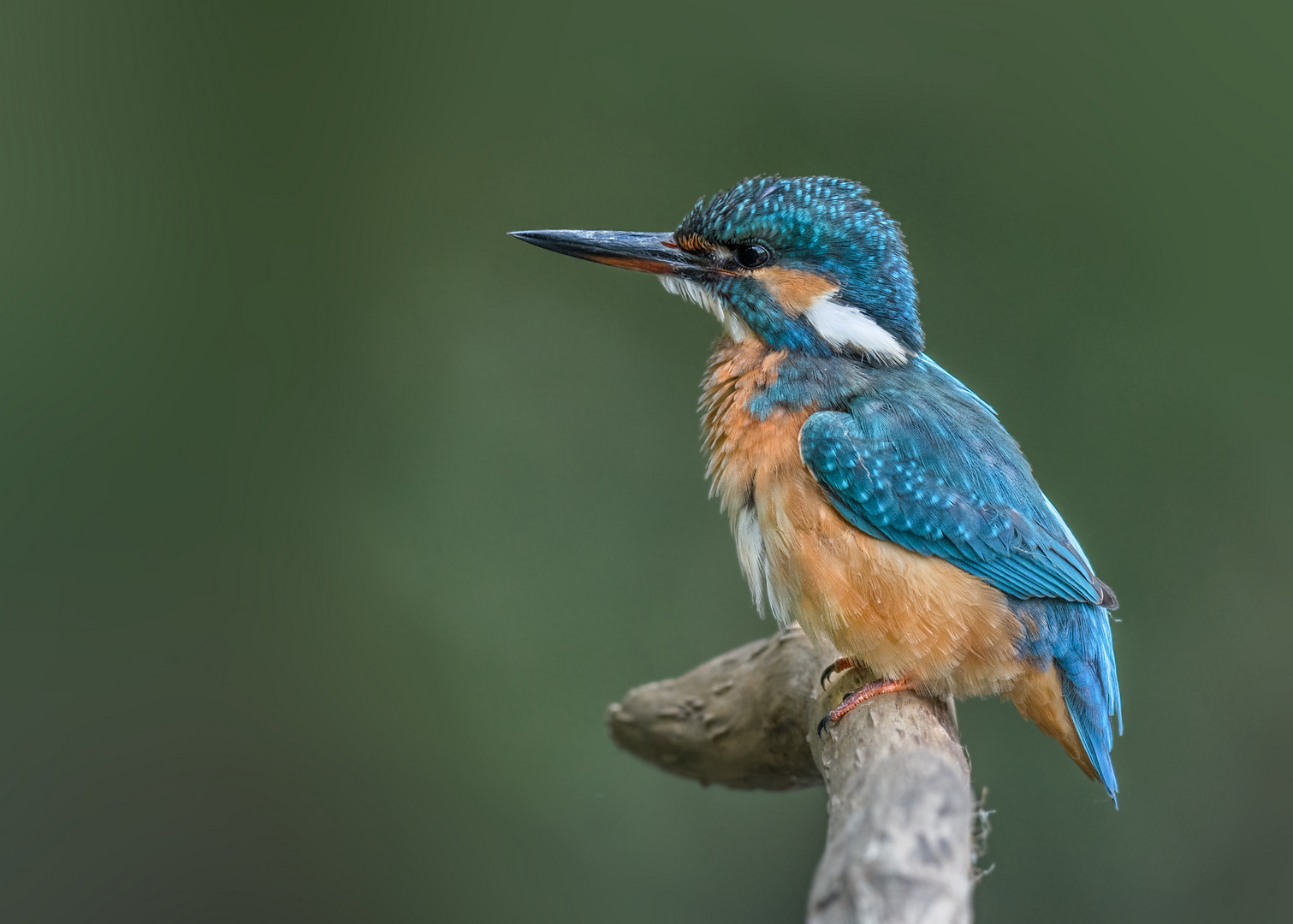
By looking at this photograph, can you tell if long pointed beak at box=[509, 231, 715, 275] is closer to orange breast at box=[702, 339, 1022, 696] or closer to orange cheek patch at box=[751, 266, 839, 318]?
orange cheek patch at box=[751, 266, 839, 318]

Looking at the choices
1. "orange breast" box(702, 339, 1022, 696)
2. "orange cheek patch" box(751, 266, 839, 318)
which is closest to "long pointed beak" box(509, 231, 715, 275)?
"orange cheek patch" box(751, 266, 839, 318)

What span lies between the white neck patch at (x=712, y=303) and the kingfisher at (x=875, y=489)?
0.04 ft

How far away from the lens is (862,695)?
1738 mm

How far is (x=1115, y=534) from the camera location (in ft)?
10.0

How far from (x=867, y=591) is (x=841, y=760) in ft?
0.96

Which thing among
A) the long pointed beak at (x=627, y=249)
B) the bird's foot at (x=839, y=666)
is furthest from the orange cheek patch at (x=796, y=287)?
the bird's foot at (x=839, y=666)

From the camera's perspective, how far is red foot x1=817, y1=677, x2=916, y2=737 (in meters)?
1.72

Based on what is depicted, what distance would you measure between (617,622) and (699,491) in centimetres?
49

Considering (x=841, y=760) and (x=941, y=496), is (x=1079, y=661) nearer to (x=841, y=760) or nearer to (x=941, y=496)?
(x=941, y=496)

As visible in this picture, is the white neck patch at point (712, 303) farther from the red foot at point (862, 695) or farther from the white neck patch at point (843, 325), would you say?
the red foot at point (862, 695)

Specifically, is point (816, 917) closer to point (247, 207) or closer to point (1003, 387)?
point (1003, 387)

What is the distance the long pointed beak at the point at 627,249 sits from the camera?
201cm

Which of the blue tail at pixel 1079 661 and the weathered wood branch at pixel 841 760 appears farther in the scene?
the blue tail at pixel 1079 661

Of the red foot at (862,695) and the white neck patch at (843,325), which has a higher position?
the white neck patch at (843,325)
